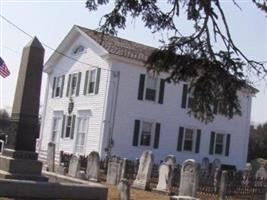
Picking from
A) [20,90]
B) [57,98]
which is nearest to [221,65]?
[20,90]

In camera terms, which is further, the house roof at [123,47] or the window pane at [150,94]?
the window pane at [150,94]

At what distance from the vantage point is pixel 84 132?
113 feet

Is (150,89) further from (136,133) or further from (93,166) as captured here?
(93,166)

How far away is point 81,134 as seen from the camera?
34.9 meters

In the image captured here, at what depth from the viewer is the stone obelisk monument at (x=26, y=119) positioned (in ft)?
45.6

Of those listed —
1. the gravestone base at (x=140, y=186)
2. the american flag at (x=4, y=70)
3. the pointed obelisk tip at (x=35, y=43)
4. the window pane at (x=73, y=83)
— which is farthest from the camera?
the window pane at (x=73, y=83)

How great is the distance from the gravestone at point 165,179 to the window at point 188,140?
47.9 ft

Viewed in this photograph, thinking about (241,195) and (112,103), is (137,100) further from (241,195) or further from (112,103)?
(241,195)

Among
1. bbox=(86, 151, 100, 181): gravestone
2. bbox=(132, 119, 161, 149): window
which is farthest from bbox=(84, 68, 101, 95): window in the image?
bbox=(86, 151, 100, 181): gravestone

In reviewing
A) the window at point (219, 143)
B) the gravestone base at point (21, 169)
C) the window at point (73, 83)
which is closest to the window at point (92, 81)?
the window at point (73, 83)

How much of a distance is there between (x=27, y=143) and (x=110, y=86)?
18373 millimetres

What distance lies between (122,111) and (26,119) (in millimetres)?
18547

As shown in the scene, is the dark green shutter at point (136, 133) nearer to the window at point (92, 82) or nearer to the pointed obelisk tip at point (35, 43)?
the window at point (92, 82)

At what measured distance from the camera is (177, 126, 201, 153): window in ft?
116
